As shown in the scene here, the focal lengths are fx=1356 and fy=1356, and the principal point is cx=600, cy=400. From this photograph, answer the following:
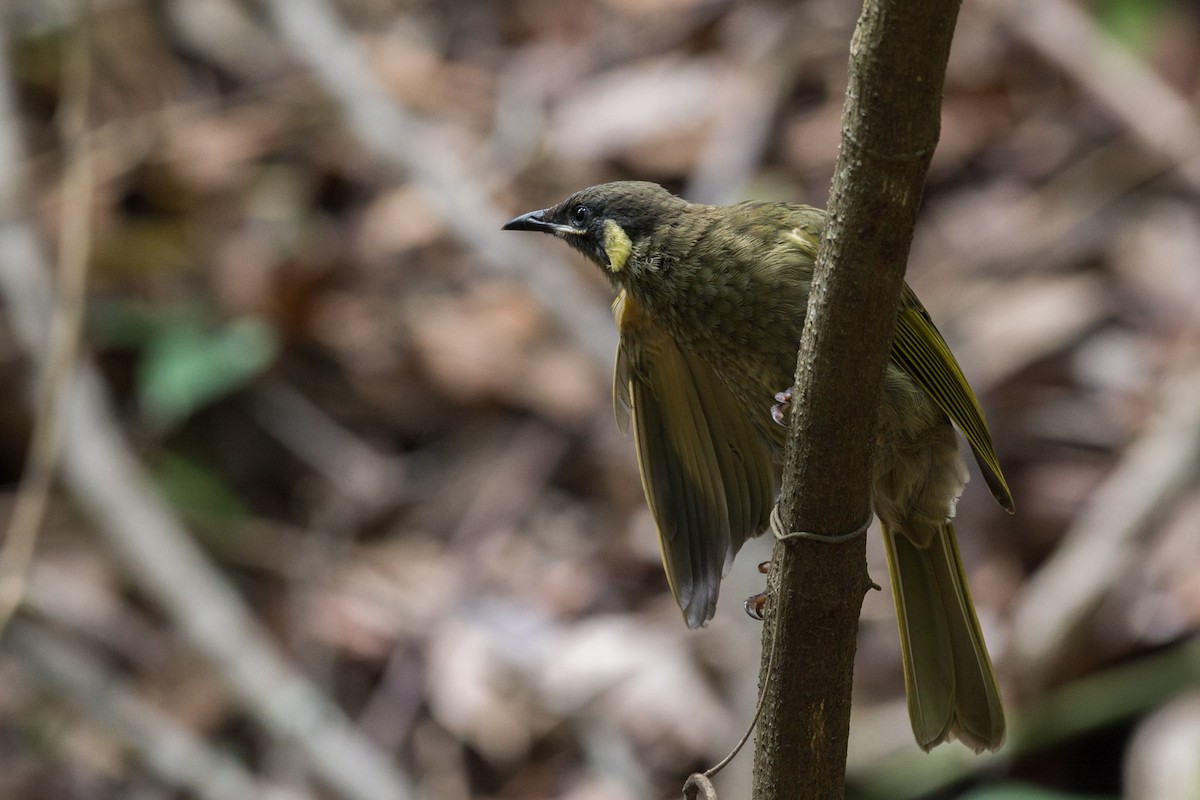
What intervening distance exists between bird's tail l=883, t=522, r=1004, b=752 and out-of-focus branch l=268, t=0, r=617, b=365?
1.89 metres

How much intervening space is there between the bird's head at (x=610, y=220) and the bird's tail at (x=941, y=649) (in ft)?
2.59

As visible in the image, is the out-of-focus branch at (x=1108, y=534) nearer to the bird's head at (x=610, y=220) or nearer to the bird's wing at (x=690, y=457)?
the bird's wing at (x=690, y=457)

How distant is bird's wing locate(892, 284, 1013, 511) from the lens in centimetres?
252

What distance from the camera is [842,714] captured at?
81.4 inches

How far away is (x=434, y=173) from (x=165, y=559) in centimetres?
171

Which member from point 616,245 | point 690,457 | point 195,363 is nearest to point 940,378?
point 690,457

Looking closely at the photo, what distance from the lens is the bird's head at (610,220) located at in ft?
9.18

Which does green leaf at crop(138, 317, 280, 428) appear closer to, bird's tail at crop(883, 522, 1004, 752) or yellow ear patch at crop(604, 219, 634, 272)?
yellow ear patch at crop(604, 219, 634, 272)

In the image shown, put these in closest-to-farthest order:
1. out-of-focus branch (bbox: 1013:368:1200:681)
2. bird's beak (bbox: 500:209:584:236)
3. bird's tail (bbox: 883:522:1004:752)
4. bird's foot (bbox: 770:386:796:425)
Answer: bird's foot (bbox: 770:386:796:425), bird's tail (bbox: 883:522:1004:752), bird's beak (bbox: 500:209:584:236), out-of-focus branch (bbox: 1013:368:1200:681)

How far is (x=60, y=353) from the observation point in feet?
14.6

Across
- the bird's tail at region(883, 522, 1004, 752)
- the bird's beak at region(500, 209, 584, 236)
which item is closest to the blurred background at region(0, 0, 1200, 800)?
the bird's tail at region(883, 522, 1004, 752)

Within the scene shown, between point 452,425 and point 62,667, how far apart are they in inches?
76.2

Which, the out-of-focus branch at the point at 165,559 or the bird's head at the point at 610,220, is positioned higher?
the bird's head at the point at 610,220

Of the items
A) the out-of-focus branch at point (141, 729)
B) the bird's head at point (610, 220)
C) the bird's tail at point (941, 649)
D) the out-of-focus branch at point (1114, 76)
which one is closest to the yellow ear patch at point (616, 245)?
the bird's head at point (610, 220)
